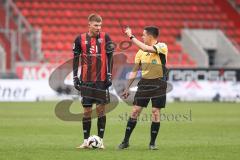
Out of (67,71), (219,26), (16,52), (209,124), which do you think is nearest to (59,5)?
(16,52)

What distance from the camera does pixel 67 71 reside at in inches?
1197

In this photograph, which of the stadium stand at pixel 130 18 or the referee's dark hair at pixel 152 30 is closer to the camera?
the referee's dark hair at pixel 152 30

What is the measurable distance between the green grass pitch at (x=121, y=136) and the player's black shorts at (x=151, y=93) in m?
0.84

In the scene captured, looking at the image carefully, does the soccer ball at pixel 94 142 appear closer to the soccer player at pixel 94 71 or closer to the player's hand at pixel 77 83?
the soccer player at pixel 94 71

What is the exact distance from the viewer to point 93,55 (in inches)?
528

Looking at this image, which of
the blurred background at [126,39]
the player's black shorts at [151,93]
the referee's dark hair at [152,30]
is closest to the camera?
the referee's dark hair at [152,30]

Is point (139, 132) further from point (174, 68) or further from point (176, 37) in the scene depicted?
point (176, 37)

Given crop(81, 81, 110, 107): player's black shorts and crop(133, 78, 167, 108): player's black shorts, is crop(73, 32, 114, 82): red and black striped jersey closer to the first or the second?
crop(81, 81, 110, 107): player's black shorts

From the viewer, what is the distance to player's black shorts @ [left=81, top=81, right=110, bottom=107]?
13.4 meters

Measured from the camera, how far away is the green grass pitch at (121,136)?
40.0 feet

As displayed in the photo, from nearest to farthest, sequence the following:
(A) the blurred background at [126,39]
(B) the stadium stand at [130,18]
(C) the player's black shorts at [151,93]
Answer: (C) the player's black shorts at [151,93]
(A) the blurred background at [126,39]
(B) the stadium stand at [130,18]

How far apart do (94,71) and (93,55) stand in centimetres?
29

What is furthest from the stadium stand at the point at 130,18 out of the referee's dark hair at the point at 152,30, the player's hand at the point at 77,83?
the referee's dark hair at the point at 152,30

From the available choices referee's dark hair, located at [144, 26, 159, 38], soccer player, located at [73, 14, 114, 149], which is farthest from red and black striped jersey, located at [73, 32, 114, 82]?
referee's dark hair, located at [144, 26, 159, 38]
